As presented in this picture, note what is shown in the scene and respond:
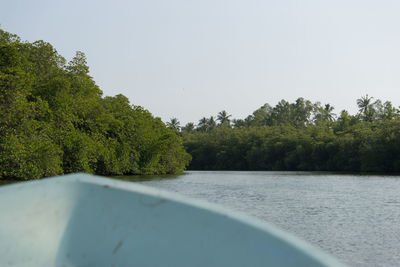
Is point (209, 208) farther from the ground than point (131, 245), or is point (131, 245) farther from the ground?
point (209, 208)

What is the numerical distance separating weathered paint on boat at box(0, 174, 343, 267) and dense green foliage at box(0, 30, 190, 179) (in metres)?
19.4

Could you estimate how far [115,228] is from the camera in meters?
1.43

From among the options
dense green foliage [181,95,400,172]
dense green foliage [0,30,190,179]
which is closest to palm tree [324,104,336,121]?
dense green foliage [181,95,400,172]

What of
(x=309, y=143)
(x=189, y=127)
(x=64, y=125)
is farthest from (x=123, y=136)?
(x=189, y=127)

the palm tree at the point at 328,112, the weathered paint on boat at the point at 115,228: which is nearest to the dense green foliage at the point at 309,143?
the palm tree at the point at 328,112

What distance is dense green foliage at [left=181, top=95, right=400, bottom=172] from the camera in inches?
2109

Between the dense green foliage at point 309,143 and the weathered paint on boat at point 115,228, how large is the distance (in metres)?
54.0

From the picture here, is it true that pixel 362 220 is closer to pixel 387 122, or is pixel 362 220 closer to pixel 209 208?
pixel 209 208

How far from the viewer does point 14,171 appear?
66.8 ft

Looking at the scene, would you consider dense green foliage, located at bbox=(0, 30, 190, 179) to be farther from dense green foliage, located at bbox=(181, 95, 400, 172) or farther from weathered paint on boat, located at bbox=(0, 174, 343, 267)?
dense green foliage, located at bbox=(181, 95, 400, 172)

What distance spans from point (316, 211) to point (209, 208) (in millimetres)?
14286

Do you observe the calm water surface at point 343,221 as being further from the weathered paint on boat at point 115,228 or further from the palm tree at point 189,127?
the palm tree at point 189,127

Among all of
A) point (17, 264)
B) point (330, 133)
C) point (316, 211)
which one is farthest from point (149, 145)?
point (17, 264)

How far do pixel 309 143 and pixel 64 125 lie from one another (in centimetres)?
4568
